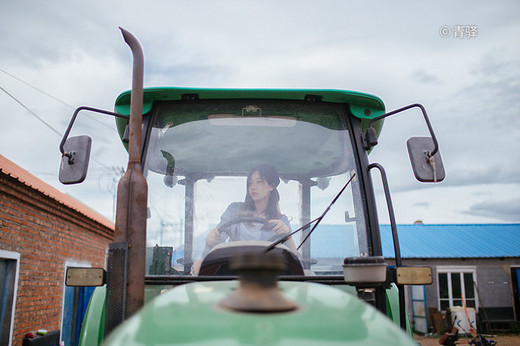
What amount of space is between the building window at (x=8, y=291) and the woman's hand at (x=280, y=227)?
260 inches

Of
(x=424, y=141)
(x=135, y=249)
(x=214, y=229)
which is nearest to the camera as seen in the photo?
(x=135, y=249)

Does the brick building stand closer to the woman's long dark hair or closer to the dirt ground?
the woman's long dark hair

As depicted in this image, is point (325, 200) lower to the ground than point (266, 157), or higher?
lower

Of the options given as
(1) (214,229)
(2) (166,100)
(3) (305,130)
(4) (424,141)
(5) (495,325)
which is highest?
(2) (166,100)

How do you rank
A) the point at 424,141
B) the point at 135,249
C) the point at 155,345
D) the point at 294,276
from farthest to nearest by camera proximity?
the point at 424,141 → the point at 294,276 → the point at 135,249 → the point at 155,345

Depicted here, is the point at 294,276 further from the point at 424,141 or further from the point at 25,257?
the point at 25,257

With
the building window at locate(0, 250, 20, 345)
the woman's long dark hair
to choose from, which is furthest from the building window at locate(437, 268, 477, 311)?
the woman's long dark hair

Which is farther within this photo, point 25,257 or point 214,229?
point 25,257

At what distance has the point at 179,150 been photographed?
9.60 ft

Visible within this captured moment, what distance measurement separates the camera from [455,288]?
20.5m

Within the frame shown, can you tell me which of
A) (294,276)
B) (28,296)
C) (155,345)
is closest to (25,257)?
(28,296)

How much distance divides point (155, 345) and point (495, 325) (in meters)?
21.6

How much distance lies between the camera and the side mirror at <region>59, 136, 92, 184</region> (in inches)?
95.9

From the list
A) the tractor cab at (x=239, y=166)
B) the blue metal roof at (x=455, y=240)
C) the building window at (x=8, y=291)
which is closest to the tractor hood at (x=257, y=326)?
the tractor cab at (x=239, y=166)
